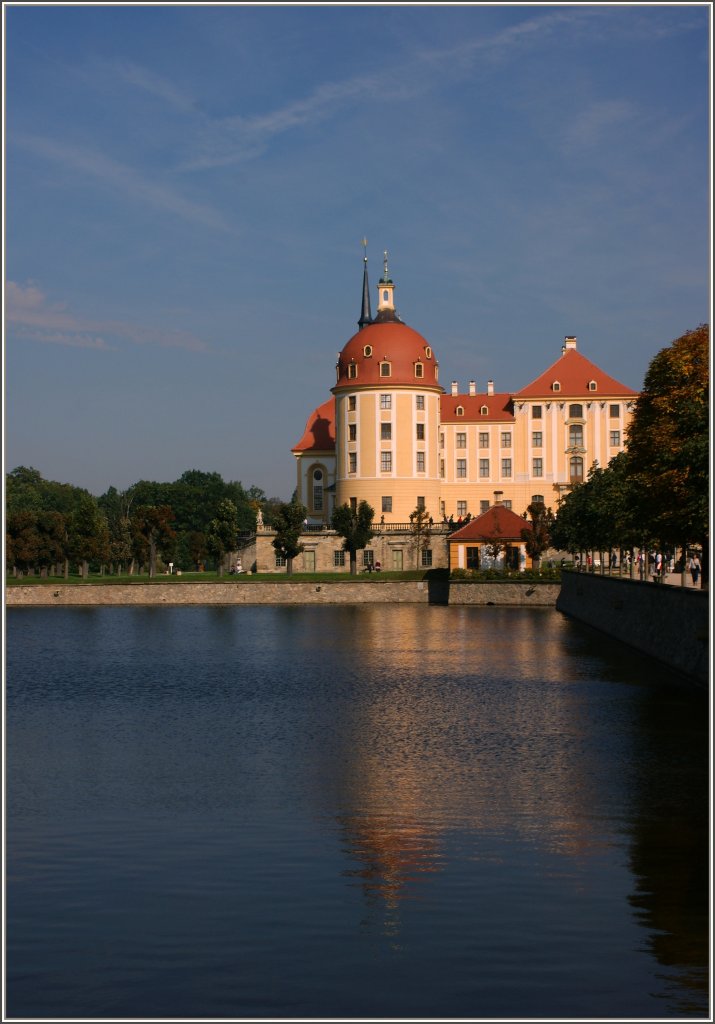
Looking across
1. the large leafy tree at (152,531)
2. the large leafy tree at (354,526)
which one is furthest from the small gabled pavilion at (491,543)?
Result: the large leafy tree at (152,531)

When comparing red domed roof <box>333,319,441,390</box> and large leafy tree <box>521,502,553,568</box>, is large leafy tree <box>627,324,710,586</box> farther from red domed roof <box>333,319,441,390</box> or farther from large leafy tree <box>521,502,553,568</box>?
red domed roof <box>333,319,441,390</box>

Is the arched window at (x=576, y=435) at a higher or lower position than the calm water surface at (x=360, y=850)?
higher

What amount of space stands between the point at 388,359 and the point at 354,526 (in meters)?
16.4

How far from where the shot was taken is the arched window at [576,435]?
103500 mm

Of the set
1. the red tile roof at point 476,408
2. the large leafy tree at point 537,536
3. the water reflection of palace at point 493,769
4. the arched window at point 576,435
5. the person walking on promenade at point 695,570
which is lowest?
the water reflection of palace at point 493,769

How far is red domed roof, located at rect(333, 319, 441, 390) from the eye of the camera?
9938 centimetres

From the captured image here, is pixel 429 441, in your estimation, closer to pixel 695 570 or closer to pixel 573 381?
pixel 573 381

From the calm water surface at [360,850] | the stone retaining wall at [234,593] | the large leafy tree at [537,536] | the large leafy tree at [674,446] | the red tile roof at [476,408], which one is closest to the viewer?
the calm water surface at [360,850]

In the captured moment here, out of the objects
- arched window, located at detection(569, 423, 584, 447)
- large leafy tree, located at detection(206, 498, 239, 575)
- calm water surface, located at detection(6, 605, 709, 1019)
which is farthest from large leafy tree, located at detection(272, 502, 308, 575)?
calm water surface, located at detection(6, 605, 709, 1019)

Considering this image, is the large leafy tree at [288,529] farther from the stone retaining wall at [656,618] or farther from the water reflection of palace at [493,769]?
the water reflection of palace at [493,769]

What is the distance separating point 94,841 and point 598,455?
8960 centimetres

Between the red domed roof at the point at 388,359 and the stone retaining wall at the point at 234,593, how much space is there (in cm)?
2243

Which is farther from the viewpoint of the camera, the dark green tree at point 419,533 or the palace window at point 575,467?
the palace window at point 575,467

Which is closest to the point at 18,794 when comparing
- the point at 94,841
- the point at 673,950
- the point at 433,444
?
the point at 94,841
